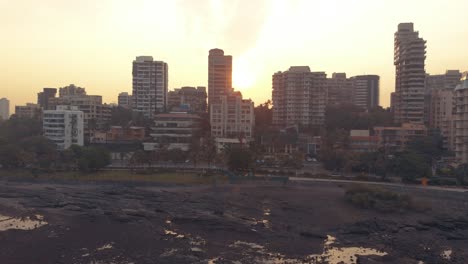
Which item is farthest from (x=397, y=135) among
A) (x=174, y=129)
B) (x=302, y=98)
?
(x=174, y=129)

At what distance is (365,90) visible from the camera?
168 m

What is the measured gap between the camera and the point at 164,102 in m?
137

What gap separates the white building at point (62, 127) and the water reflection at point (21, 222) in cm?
4929

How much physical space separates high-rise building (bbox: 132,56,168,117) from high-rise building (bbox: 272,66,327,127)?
132 feet

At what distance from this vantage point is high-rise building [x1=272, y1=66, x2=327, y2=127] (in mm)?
113062

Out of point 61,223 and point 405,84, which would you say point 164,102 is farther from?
point 61,223

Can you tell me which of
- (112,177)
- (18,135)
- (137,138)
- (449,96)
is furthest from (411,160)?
(18,135)

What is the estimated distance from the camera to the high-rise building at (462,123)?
6869cm

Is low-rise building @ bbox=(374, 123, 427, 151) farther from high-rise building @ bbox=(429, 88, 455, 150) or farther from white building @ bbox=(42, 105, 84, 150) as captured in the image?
white building @ bbox=(42, 105, 84, 150)

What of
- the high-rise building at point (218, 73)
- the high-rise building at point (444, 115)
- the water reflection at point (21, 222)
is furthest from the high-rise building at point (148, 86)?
the water reflection at point (21, 222)

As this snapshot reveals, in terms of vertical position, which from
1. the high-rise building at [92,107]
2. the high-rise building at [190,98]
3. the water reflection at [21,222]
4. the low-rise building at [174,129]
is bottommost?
the water reflection at [21,222]

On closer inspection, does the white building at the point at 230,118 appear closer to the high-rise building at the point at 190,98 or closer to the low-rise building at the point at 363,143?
the high-rise building at the point at 190,98

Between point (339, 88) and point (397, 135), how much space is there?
7412cm

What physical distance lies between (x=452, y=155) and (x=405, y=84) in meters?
27.2
